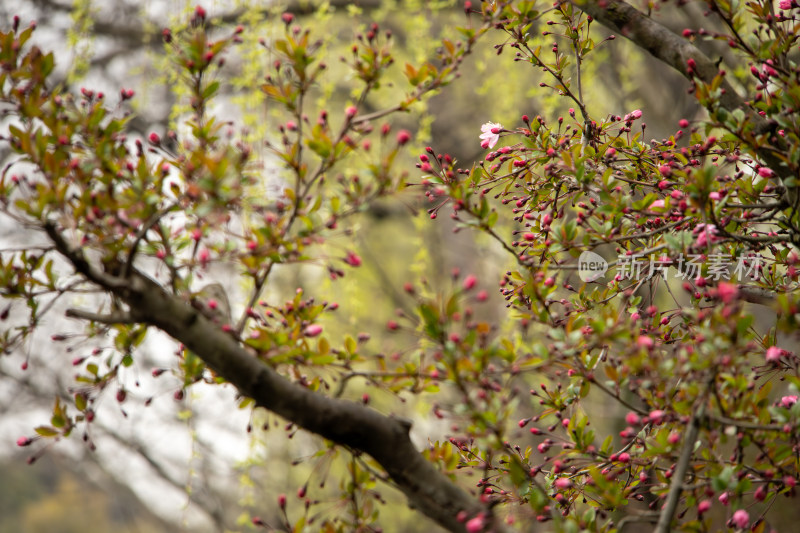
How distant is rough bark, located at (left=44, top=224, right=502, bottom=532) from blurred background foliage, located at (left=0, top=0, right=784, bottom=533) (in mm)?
2086

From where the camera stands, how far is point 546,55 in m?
4.34

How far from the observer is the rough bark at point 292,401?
4.16 ft

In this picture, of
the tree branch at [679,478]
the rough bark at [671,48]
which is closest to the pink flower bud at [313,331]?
the tree branch at [679,478]

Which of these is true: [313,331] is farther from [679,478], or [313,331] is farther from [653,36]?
[653,36]

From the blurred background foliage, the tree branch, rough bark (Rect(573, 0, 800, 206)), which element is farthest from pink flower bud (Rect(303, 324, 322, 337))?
the blurred background foliage

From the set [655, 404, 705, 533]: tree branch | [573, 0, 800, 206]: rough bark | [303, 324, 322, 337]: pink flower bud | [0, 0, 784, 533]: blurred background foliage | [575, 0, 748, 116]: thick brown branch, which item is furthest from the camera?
[0, 0, 784, 533]: blurred background foliage

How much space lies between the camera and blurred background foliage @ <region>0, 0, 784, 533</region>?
4.01 m

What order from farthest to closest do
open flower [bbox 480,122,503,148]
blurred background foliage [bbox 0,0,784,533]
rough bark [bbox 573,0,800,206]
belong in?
1. blurred background foliage [bbox 0,0,784,533]
2. open flower [bbox 480,122,503,148]
3. rough bark [bbox 573,0,800,206]

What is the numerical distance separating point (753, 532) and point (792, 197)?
755 millimetres

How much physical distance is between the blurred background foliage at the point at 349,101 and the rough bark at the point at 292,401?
2086 mm

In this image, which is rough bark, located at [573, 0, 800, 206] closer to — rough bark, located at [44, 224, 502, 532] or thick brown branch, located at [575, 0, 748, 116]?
thick brown branch, located at [575, 0, 748, 116]

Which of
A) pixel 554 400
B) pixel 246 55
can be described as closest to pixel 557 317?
pixel 554 400

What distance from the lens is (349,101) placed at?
4570 millimetres

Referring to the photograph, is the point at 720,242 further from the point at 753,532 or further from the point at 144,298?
the point at 144,298
